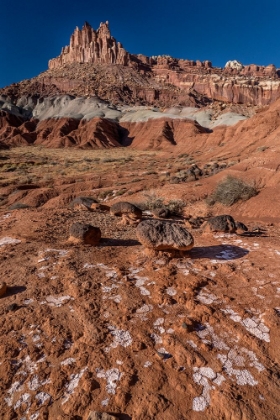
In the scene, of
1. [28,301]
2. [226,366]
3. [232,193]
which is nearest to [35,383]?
[28,301]

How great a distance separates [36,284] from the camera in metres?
5.24

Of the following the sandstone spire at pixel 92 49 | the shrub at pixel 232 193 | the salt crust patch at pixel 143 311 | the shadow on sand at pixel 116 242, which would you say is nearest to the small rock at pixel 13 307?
the salt crust patch at pixel 143 311

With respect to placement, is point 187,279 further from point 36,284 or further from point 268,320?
point 36,284

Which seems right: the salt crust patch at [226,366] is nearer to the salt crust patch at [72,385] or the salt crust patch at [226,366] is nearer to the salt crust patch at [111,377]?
the salt crust patch at [111,377]

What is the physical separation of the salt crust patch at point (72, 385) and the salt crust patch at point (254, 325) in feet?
7.98

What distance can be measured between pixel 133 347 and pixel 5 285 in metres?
→ 2.76

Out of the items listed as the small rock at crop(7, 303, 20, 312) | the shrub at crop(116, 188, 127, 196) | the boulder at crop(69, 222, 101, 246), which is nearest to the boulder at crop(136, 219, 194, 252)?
the boulder at crop(69, 222, 101, 246)

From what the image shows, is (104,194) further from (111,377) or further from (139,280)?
(111,377)

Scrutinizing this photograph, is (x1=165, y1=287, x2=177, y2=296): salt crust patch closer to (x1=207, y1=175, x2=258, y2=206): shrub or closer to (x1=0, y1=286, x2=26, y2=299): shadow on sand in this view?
(x1=0, y1=286, x2=26, y2=299): shadow on sand

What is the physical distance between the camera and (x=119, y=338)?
3928mm

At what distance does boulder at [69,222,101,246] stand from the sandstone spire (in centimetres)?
11284

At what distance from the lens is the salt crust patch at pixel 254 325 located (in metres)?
4.05

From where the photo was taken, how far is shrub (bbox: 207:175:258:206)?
1368 centimetres

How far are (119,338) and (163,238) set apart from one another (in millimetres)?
2711
